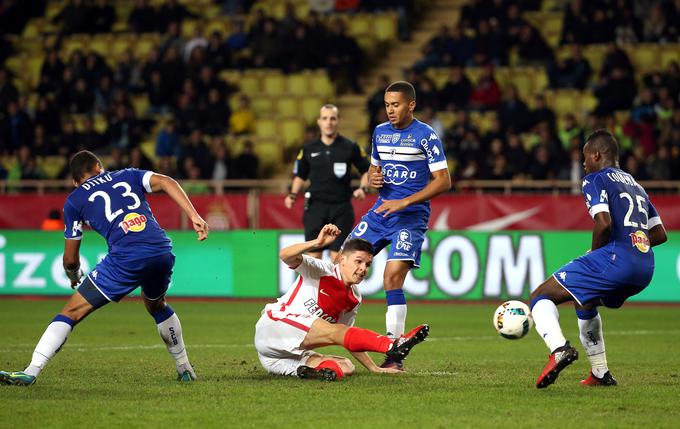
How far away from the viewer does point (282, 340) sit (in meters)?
9.17

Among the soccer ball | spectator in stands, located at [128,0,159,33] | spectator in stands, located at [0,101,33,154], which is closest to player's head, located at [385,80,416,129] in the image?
the soccer ball

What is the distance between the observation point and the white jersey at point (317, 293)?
9.20 meters

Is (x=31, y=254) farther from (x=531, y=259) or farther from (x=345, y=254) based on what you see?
(x=345, y=254)

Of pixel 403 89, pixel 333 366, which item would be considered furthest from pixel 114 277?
pixel 403 89

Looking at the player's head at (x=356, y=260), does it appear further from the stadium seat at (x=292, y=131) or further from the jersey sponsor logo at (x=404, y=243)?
the stadium seat at (x=292, y=131)

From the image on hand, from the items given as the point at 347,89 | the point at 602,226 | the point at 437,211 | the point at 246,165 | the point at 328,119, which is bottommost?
the point at 437,211

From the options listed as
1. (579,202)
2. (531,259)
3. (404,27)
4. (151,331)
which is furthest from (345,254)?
(404,27)

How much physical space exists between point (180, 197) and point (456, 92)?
14.9 metres

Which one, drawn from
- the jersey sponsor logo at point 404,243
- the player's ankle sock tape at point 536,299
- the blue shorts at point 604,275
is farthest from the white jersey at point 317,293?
the blue shorts at point 604,275

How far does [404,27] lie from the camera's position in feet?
87.2

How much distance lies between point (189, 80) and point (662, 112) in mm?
9479

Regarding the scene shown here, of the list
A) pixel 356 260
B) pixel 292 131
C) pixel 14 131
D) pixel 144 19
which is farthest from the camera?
pixel 144 19

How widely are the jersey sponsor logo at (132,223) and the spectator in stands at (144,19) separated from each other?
19.2 m

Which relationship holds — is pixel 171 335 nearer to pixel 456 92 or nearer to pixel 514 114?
pixel 514 114
